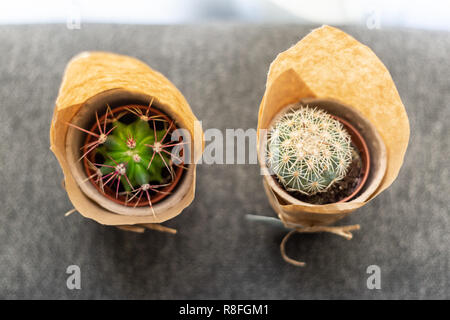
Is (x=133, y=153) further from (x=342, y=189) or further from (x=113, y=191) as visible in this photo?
(x=342, y=189)

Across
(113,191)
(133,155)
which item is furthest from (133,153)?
(113,191)

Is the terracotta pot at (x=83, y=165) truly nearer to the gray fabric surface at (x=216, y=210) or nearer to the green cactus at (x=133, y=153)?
the green cactus at (x=133, y=153)

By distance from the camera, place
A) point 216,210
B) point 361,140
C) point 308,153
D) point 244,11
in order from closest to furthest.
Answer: point 308,153 < point 361,140 < point 216,210 < point 244,11

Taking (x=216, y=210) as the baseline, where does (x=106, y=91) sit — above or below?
above

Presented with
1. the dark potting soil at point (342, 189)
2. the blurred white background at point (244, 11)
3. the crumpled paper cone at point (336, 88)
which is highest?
the blurred white background at point (244, 11)

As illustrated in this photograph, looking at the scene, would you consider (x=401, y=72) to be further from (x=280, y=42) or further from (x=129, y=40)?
(x=129, y=40)

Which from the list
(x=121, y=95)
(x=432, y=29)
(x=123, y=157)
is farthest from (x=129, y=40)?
(x=432, y=29)

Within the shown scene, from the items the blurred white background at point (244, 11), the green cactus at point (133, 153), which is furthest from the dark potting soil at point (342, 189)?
the blurred white background at point (244, 11)
